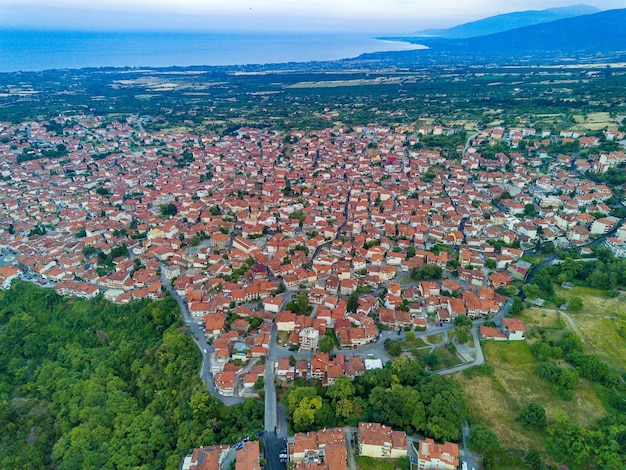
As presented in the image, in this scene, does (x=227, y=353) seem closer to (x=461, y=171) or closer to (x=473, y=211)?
(x=473, y=211)

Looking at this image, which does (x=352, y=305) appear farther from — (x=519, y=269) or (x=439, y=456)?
(x=519, y=269)

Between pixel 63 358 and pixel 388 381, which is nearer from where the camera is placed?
pixel 388 381

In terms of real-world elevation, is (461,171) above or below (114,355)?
above

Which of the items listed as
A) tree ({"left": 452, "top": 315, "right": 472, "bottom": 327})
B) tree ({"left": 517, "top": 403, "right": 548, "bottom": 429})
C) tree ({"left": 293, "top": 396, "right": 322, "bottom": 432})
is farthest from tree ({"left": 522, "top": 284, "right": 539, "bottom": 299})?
tree ({"left": 293, "top": 396, "right": 322, "bottom": 432})

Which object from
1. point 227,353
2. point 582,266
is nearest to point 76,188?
point 227,353

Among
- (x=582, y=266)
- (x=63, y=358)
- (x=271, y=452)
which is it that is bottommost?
(x=63, y=358)

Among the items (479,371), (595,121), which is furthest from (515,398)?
(595,121)

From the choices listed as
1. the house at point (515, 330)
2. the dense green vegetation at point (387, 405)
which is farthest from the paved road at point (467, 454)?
the house at point (515, 330)
